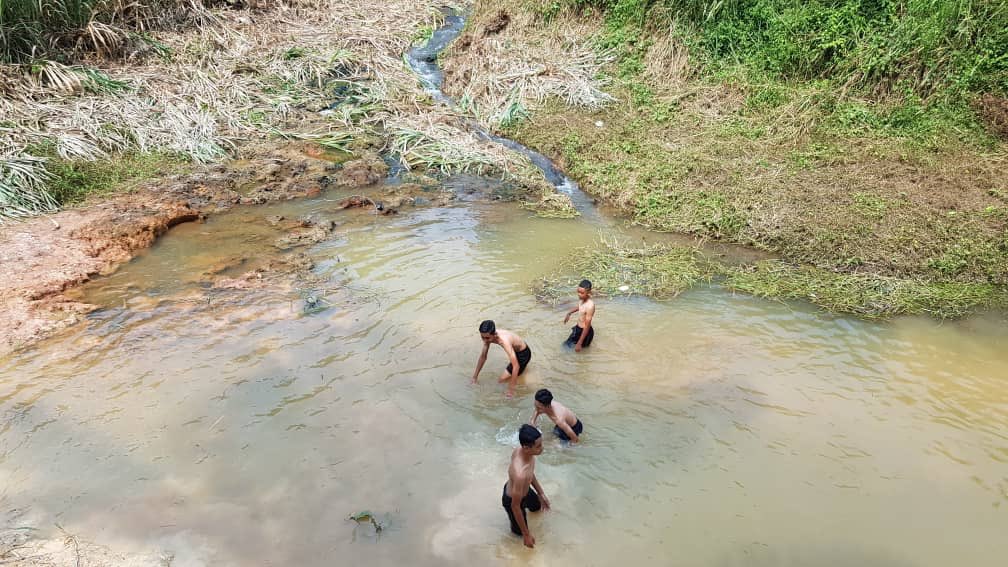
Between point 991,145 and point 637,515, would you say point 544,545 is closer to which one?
point 637,515

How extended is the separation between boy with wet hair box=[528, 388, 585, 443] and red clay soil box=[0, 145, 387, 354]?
17.8 ft

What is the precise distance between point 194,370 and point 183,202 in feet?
14.4

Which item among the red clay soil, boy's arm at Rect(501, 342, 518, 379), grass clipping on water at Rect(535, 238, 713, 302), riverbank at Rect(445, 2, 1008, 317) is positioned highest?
riverbank at Rect(445, 2, 1008, 317)

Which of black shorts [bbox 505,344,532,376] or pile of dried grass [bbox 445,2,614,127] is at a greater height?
pile of dried grass [bbox 445,2,614,127]

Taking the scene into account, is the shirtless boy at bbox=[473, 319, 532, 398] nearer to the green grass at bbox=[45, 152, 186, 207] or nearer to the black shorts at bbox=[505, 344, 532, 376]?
the black shorts at bbox=[505, 344, 532, 376]

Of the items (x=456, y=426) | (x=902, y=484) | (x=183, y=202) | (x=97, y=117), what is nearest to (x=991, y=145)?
(x=902, y=484)

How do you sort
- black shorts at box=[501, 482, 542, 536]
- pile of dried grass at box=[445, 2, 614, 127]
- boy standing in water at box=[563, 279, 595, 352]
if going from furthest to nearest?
pile of dried grass at box=[445, 2, 614, 127], boy standing in water at box=[563, 279, 595, 352], black shorts at box=[501, 482, 542, 536]

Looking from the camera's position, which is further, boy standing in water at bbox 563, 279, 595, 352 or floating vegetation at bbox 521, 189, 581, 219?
floating vegetation at bbox 521, 189, 581, 219

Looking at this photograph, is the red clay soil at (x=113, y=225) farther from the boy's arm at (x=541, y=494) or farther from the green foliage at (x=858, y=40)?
the green foliage at (x=858, y=40)


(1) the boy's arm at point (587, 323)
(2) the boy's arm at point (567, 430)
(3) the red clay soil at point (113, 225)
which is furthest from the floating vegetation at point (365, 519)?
(3) the red clay soil at point (113, 225)

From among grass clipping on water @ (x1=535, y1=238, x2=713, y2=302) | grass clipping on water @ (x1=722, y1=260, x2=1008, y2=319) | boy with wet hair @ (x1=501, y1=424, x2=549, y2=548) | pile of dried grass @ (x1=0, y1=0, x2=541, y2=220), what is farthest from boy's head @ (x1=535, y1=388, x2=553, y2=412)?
pile of dried grass @ (x1=0, y1=0, x2=541, y2=220)

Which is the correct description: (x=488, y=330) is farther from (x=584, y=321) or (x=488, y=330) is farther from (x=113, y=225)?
(x=113, y=225)

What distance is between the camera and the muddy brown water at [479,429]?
4.30m

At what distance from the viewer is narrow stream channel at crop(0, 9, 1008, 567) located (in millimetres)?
4297
